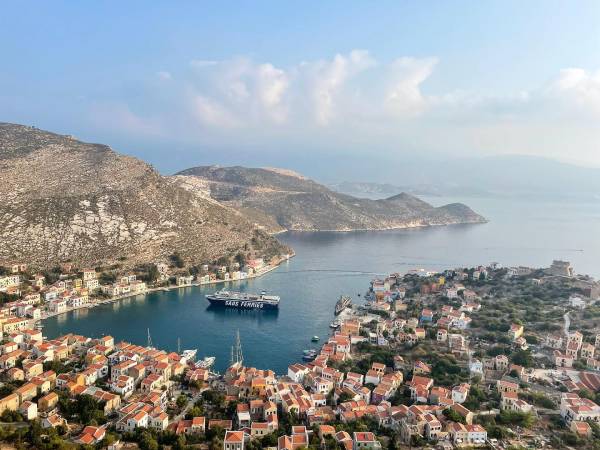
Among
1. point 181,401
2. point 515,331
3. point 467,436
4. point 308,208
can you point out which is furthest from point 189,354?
point 308,208

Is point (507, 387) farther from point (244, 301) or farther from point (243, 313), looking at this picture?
point (244, 301)

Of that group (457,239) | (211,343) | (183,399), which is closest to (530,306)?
(211,343)

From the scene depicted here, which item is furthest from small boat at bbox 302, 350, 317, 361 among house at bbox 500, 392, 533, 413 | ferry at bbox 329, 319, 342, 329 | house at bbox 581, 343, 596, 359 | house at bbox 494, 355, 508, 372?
house at bbox 581, 343, 596, 359

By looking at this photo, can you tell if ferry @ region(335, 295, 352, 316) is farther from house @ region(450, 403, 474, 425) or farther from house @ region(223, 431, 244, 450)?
house @ region(223, 431, 244, 450)

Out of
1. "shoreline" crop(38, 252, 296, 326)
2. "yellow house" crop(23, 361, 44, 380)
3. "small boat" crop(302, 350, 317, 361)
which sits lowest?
"small boat" crop(302, 350, 317, 361)

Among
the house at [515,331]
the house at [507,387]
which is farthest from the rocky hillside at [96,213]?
the house at [507,387]

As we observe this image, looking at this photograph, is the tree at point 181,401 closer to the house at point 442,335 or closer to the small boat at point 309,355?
the small boat at point 309,355

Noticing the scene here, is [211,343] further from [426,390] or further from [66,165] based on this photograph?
[66,165]
